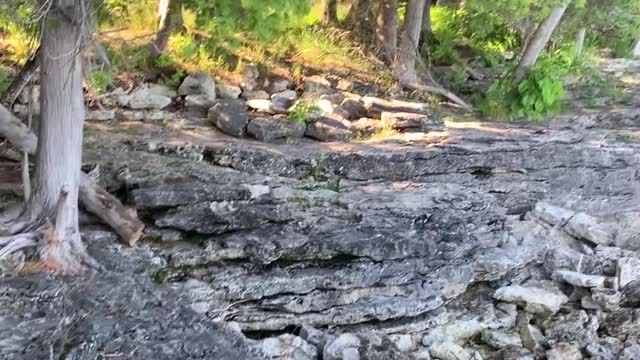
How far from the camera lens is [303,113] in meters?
12.4

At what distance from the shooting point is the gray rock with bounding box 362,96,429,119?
1335cm

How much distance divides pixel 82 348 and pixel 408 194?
235 inches

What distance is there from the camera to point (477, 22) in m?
15.1

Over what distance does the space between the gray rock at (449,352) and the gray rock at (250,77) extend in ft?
20.4

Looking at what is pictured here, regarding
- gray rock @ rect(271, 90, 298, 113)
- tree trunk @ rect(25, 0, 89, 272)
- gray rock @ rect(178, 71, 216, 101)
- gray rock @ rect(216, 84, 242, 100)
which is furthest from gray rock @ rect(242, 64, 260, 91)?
tree trunk @ rect(25, 0, 89, 272)

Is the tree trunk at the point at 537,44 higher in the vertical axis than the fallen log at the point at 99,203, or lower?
higher

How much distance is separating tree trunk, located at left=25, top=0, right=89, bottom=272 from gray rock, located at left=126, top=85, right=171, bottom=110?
3.97 meters

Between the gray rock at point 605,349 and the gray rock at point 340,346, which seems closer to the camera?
the gray rock at point 340,346

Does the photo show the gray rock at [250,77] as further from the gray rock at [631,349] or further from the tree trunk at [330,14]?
the gray rock at [631,349]

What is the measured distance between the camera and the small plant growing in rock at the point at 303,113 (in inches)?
482

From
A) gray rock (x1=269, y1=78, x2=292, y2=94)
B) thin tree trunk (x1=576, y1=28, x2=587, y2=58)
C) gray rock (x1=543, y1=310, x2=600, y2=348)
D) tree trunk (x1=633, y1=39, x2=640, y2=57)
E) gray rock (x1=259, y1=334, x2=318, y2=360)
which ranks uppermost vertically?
thin tree trunk (x1=576, y1=28, x2=587, y2=58)

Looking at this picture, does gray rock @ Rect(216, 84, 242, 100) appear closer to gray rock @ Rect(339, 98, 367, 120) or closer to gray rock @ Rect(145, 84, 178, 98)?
gray rock @ Rect(145, 84, 178, 98)

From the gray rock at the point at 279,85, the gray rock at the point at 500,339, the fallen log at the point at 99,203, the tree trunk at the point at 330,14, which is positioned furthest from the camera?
the tree trunk at the point at 330,14

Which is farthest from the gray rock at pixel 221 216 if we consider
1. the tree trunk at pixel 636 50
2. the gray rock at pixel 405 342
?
the tree trunk at pixel 636 50
